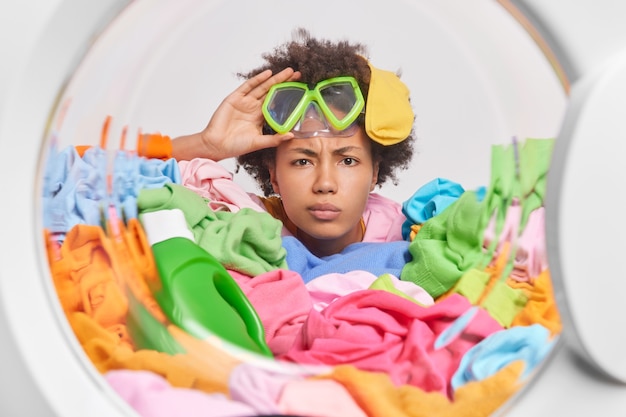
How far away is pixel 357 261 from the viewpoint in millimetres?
1247

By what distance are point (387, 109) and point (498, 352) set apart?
636 mm

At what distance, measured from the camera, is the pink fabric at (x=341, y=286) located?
110cm

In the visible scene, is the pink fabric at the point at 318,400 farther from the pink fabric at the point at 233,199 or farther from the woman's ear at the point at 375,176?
the woman's ear at the point at 375,176

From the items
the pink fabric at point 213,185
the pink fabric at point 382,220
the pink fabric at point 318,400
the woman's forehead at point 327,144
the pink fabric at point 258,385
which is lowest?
the pink fabric at point 318,400

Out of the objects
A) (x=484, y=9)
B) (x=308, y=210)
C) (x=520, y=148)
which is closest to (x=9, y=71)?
(x=484, y=9)

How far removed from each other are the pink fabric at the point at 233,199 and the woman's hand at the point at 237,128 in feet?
0.12

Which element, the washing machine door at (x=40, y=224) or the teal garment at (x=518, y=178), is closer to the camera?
the washing machine door at (x=40, y=224)

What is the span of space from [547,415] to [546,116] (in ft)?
0.87

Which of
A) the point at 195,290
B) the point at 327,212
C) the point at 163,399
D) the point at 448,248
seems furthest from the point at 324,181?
the point at 163,399

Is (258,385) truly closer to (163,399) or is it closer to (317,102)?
(163,399)

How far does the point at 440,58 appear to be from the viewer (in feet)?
3.40

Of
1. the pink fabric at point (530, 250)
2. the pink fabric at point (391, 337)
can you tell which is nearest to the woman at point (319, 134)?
the pink fabric at point (391, 337)

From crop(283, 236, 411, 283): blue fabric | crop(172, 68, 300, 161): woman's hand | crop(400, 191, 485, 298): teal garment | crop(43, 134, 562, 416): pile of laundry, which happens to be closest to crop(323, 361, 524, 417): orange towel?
crop(43, 134, 562, 416): pile of laundry

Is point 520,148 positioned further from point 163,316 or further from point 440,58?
point 163,316
